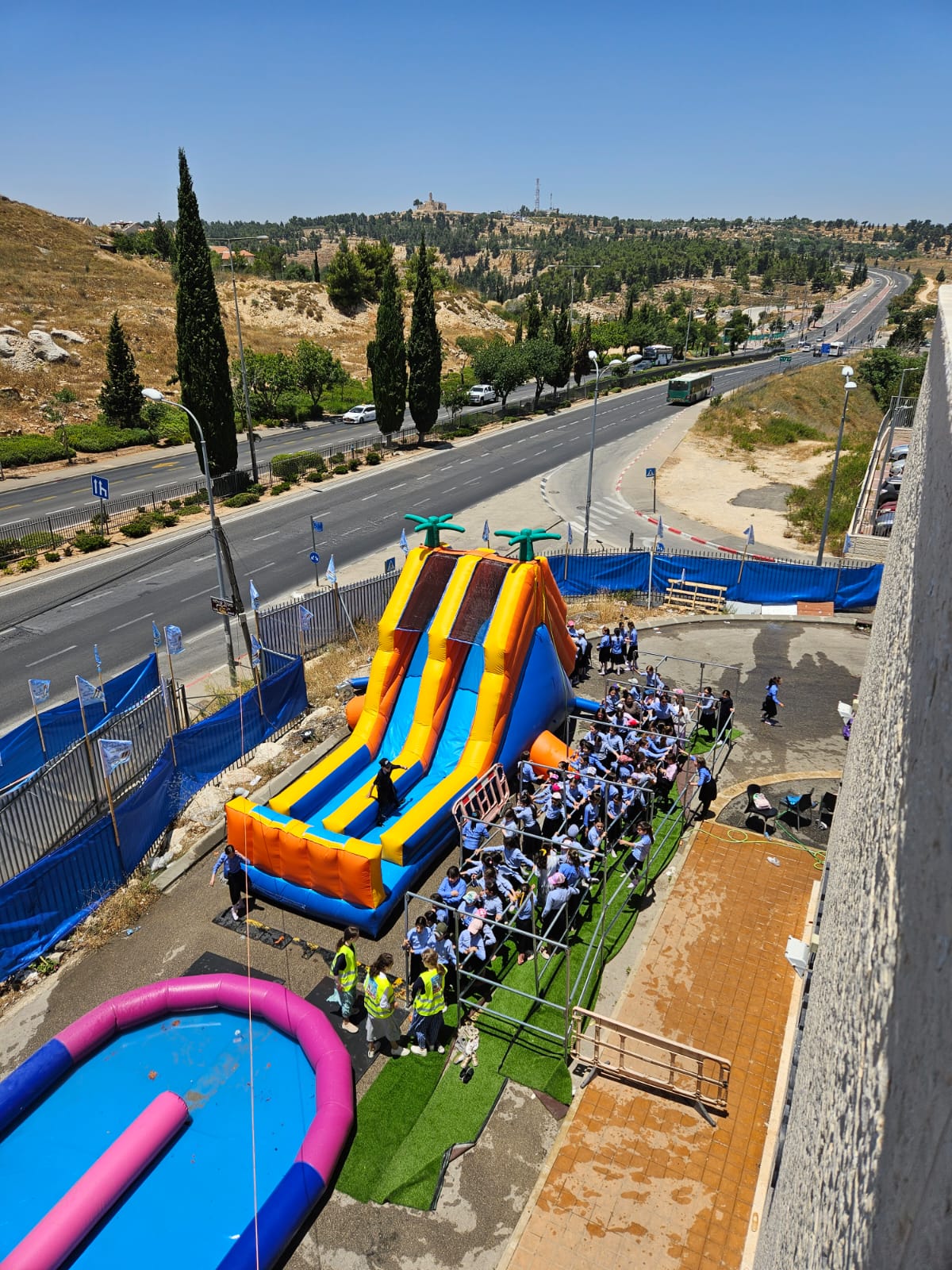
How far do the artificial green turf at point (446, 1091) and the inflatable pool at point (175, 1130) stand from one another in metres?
0.42

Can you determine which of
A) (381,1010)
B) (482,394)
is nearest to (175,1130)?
(381,1010)

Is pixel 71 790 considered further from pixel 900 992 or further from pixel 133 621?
pixel 900 992

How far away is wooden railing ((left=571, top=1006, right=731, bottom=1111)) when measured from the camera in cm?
969

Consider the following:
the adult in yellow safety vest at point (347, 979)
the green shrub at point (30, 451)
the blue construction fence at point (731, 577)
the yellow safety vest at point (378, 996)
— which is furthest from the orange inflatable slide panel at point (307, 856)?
the green shrub at point (30, 451)

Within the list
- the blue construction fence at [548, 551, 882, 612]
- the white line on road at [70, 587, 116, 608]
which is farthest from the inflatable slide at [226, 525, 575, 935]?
the white line on road at [70, 587, 116, 608]

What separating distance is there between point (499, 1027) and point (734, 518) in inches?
1256

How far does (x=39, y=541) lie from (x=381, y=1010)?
28.8 metres

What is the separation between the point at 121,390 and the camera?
52688 millimetres

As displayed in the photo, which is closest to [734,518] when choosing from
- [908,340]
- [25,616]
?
[25,616]

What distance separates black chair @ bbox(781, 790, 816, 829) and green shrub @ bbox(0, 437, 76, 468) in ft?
146

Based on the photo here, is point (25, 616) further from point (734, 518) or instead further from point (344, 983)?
point (734, 518)

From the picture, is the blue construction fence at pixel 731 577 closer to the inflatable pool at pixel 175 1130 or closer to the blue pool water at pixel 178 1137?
the inflatable pool at pixel 175 1130

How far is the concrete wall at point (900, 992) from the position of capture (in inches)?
82.5

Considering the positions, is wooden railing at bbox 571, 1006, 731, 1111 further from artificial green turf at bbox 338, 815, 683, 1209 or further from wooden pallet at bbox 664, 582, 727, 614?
wooden pallet at bbox 664, 582, 727, 614
